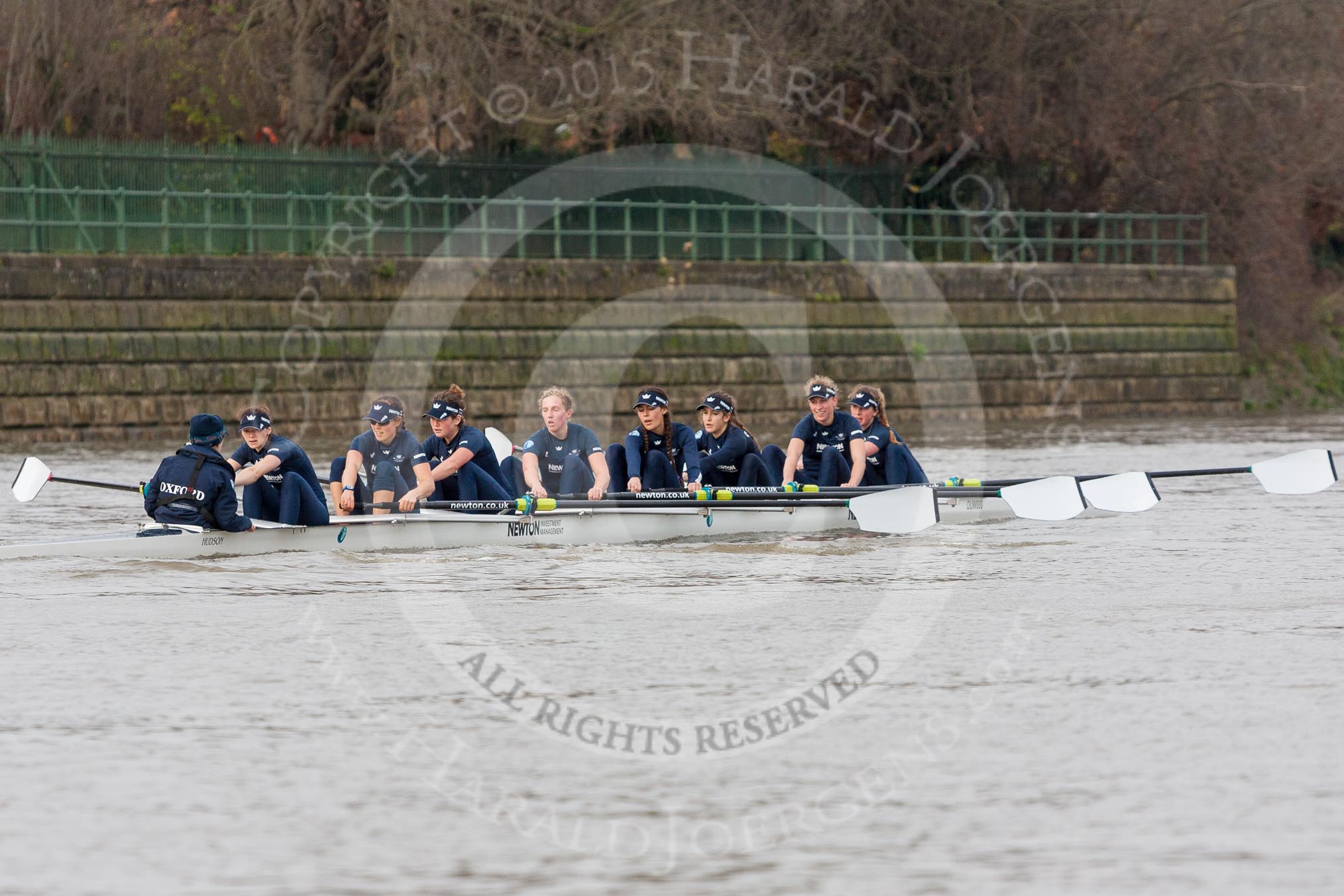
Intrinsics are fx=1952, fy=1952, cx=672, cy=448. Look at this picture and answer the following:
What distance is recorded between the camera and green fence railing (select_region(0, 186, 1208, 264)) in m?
30.3

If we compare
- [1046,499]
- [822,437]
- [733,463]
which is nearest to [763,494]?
[733,463]

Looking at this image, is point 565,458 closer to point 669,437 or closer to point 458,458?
point 669,437

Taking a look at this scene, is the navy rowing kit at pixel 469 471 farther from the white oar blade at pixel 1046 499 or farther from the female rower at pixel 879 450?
the white oar blade at pixel 1046 499

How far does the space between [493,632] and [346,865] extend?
491 centimetres

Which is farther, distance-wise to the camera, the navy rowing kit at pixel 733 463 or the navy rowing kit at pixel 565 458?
the navy rowing kit at pixel 733 463

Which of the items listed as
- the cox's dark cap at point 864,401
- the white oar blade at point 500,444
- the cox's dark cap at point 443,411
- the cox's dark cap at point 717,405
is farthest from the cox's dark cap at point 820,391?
the cox's dark cap at point 443,411

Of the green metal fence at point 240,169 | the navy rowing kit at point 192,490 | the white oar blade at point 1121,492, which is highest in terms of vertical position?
the green metal fence at point 240,169

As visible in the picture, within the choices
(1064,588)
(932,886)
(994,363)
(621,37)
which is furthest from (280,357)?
(932,886)

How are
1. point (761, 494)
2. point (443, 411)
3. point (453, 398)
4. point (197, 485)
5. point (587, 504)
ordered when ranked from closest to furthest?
point (197, 485), point (443, 411), point (453, 398), point (587, 504), point (761, 494)

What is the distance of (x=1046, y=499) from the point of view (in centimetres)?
1691

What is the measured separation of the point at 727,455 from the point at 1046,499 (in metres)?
2.92

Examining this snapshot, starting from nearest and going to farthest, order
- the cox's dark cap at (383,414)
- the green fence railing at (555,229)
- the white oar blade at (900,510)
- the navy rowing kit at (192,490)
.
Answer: the navy rowing kit at (192,490) → the white oar blade at (900,510) → the cox's dark cap at (383,414) → the green fence railing at (555,229)

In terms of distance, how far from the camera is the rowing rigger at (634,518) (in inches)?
580

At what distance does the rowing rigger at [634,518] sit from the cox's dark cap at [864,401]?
3.28ft
